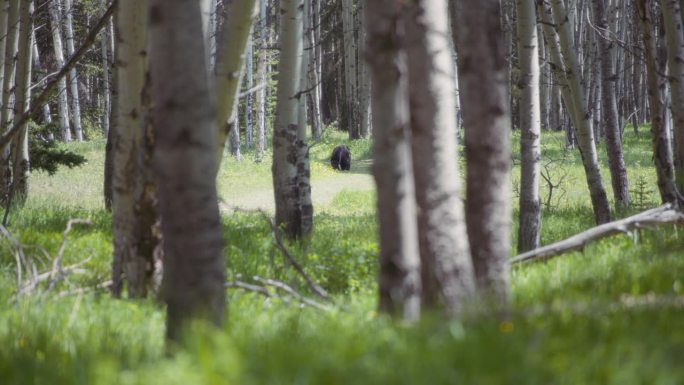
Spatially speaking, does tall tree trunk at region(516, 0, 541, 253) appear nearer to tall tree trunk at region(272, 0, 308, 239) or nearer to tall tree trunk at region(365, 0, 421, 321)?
tall tree trunk at region(272, 0, 308, 239)

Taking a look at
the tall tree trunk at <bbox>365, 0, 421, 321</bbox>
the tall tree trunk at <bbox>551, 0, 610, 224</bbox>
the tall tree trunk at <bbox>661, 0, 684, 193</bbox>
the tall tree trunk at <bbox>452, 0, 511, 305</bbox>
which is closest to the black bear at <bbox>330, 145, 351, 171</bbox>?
the tall tree trunk at <bbox>551, 0, 610, 224</bbox>

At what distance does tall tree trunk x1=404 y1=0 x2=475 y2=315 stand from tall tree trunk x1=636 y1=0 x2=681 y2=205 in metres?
4.56

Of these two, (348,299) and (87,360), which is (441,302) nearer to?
(87,360)

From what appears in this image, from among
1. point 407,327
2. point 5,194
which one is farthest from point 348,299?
point 5,194

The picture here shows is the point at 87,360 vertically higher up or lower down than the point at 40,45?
lower down

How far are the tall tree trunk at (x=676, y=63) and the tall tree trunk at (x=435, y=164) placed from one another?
5.15 metres

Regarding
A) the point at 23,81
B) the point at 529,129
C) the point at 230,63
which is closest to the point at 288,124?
the point at 529,129

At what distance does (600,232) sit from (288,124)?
4.14 meters

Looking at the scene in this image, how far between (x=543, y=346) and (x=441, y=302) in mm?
749

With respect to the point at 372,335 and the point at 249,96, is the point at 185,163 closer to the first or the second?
the point at 372,335

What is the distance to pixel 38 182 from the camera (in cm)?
2092

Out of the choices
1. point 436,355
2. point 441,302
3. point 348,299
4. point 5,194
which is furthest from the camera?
point 5,194

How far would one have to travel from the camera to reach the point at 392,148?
300 centimetres

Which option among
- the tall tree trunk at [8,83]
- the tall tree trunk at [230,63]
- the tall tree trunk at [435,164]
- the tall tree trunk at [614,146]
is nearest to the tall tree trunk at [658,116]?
the tall tree trunk at [614,146]
